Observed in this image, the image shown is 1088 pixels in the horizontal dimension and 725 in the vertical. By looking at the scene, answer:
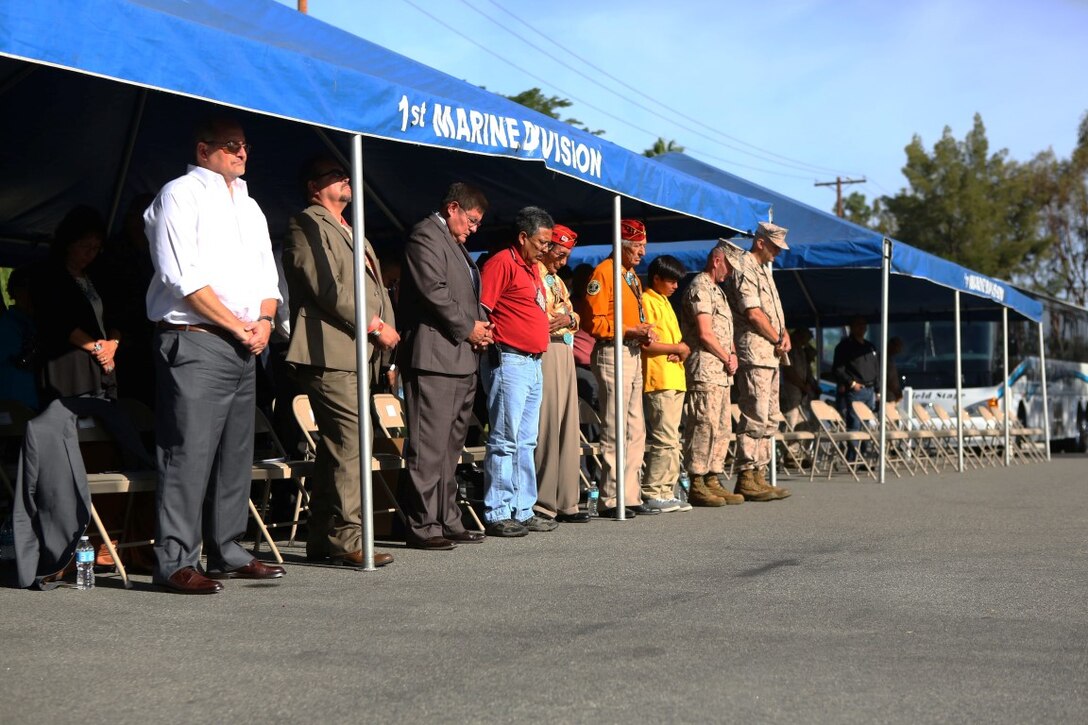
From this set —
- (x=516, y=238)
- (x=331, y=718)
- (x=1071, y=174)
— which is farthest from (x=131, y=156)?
(x=1071, y=174)

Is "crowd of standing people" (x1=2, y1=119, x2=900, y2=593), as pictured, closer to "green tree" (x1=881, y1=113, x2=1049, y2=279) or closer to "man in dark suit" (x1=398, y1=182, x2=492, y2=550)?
"man in dark suit" (x1=398, y1=182, x2=492, y2=550)

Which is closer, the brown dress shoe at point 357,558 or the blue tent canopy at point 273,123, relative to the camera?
the blue tent canopy at point 273,123

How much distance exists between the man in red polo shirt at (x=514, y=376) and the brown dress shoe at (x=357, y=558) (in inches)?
56.1

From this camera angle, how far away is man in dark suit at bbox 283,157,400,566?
686 cm

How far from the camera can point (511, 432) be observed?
8.30 metres

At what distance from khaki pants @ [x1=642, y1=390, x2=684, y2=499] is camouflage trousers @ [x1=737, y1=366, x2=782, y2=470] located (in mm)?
1398

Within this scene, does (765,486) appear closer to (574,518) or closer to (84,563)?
(574,518)

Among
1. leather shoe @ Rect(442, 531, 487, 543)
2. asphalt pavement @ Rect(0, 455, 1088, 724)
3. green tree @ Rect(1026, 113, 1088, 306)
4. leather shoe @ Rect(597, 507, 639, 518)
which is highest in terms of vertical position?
green tree @ Rect(1026, 113, 1088, 306)

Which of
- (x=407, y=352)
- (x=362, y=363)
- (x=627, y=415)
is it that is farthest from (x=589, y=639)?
(x=627, y=415)

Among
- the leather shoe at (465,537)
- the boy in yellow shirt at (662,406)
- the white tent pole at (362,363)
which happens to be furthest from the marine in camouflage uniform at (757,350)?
the white tent pole at (362,363)

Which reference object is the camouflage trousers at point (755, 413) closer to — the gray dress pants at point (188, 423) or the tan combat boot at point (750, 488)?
the tan combat boot at point (750, 488)

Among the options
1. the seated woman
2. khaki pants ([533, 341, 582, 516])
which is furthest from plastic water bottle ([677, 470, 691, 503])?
the seated woman

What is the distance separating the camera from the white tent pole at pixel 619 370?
9500mm

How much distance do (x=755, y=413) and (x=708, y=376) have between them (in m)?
0.92
